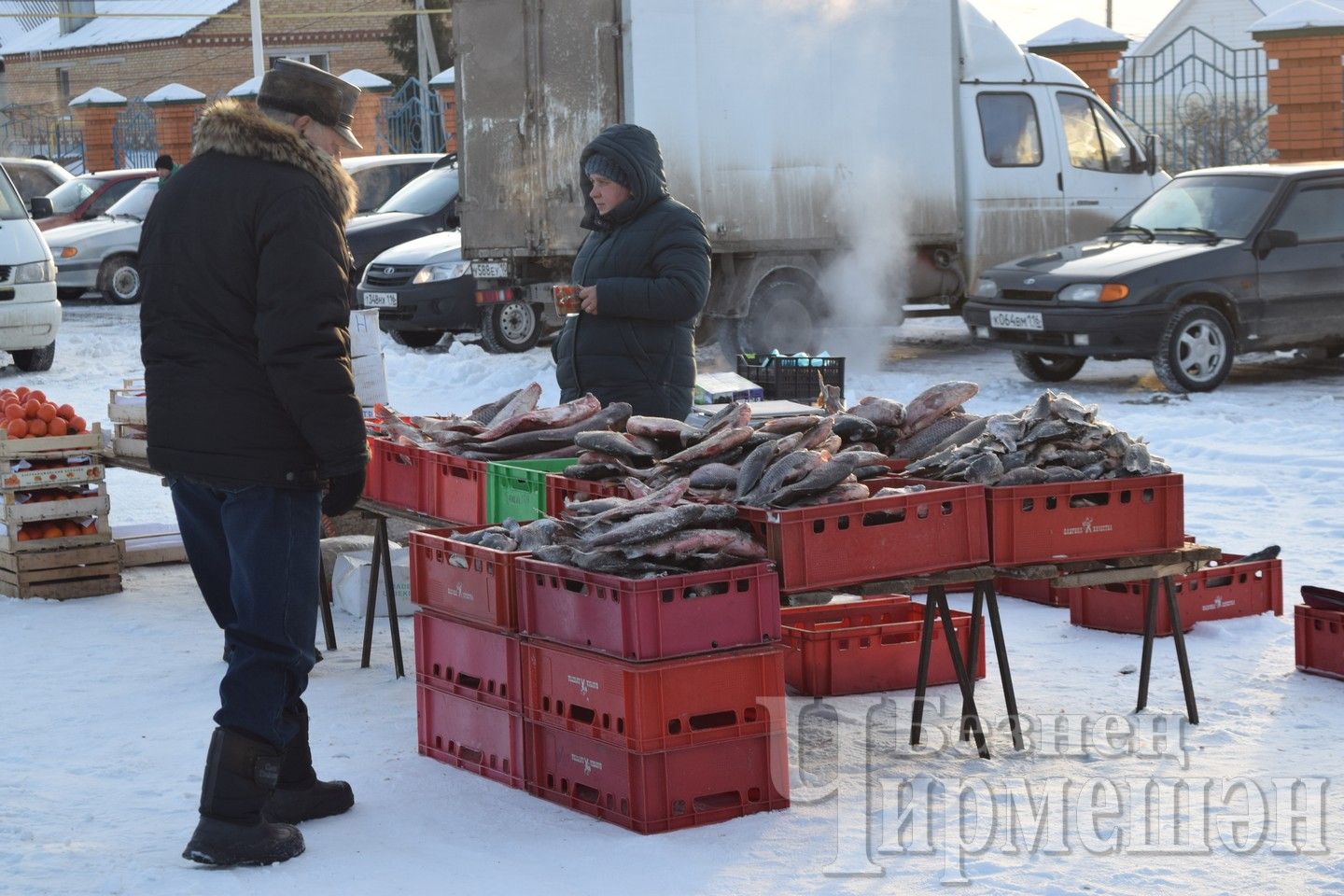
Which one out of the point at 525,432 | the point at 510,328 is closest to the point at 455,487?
the point at 525,432

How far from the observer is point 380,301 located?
17031mm

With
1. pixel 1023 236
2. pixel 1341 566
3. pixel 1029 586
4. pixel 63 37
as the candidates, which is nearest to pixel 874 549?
pixel 1029 586

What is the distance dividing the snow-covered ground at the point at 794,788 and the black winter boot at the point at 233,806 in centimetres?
6

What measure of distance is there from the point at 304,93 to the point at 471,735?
207 centimetres

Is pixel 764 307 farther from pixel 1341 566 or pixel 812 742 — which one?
pixel 812 742

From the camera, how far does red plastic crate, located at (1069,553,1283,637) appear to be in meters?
7.20

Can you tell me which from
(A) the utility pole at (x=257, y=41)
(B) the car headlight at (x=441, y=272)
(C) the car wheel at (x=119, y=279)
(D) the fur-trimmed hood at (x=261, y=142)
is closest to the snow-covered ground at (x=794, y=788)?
(D) the fur-trimmed hood at (x=261, y=142)

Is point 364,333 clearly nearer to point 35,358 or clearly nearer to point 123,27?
point 35,358

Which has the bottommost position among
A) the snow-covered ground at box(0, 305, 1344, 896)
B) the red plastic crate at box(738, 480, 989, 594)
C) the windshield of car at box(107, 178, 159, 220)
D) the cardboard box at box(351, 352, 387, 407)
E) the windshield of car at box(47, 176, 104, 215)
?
the snow-covered ground at box(0, 305, 1344, 896)

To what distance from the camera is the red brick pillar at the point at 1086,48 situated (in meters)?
22.8

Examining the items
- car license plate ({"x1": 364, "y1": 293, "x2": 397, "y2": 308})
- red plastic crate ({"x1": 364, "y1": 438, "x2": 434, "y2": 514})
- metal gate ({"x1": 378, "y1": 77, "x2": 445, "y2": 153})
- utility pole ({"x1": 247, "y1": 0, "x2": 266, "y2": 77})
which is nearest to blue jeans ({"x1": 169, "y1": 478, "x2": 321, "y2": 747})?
red plastic crate ({"x1": 364, "y1": 438, "x2": 434, "y2": 514})

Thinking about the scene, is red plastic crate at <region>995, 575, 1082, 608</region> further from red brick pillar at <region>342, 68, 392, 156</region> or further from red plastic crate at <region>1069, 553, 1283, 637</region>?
red brick pillar at <region>342, 68, 392, 156</region>

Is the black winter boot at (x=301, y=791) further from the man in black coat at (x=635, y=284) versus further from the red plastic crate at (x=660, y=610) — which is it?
the man in black coat at (x=635, y=284)

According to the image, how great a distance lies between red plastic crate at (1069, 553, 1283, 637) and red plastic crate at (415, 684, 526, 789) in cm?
294
